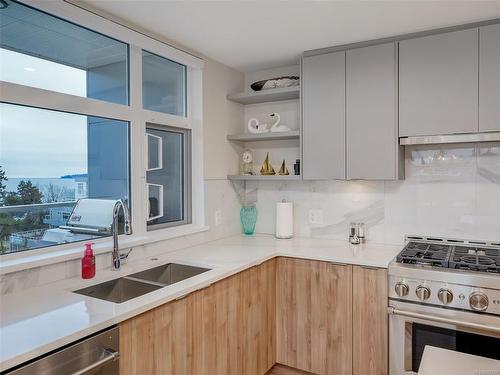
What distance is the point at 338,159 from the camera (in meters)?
2.58

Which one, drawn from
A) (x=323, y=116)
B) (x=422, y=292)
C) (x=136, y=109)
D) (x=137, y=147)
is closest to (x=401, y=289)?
(x=422, y=292)

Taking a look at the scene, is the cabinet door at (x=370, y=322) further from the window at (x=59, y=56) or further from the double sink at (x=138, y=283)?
the window at (x=59, y=56)

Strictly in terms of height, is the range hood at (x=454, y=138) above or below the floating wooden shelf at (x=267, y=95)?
below

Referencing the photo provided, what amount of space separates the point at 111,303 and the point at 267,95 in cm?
196

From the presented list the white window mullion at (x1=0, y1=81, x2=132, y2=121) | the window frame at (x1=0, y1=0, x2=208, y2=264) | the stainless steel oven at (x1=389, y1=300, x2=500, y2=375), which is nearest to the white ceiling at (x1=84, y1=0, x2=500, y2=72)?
the window frame at (x1=0, y1=0, x2=208, y2=264)

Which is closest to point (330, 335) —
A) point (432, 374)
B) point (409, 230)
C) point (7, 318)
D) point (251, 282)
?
point (251, 282)

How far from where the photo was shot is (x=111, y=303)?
1525mm

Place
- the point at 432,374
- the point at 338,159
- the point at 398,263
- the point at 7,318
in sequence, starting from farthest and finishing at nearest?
the point at 338,159
the point at 398,263
the point at 7,318
the point at 432,374

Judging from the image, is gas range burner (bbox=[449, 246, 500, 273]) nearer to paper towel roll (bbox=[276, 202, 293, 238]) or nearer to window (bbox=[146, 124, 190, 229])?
paper towel roll (bbox=[276, 202, 293, 238])

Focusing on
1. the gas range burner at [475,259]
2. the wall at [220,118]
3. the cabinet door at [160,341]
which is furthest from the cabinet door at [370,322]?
the wall at [220,118]

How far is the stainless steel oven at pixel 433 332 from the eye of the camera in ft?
6.23

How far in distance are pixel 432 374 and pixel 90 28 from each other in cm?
215

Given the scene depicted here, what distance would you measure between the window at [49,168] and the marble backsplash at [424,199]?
1.58 metres

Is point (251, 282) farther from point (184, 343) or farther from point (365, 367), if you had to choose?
point (365, 367)
